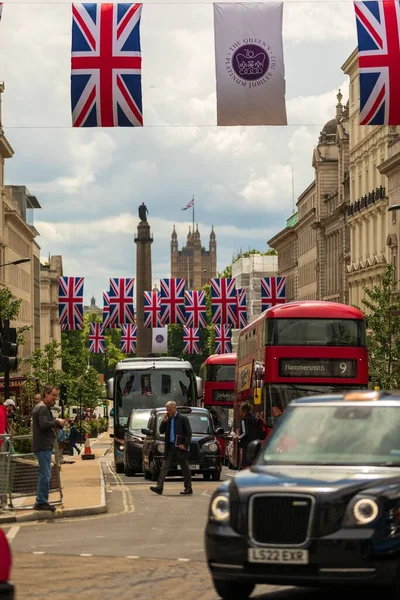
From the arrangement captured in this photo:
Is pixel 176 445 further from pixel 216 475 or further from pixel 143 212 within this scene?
pixel 143 212

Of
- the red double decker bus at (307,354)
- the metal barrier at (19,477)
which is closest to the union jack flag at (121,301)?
the red double decker bus at (307,354)

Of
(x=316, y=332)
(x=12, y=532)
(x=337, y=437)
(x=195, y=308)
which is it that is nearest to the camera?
(x=337, y=437)

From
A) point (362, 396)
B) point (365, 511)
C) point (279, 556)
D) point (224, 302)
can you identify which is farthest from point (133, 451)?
point (224, 302)

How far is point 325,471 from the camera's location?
38.1ft

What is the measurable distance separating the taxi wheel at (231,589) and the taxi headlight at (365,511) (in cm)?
122

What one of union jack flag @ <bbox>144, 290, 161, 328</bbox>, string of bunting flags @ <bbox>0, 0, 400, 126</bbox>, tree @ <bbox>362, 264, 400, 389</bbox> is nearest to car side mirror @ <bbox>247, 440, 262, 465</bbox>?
string of bunting flags @ <bbox>0, 0, 400, 126</bbox>

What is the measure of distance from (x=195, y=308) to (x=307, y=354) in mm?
53096

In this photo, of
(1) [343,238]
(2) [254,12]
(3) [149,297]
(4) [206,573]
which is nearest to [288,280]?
(1) [343,238]

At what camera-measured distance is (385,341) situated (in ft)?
193

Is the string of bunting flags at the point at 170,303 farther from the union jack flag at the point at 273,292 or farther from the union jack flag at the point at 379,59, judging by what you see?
the union jack flag at the point at 379,59

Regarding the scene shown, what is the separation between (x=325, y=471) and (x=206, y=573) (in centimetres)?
243

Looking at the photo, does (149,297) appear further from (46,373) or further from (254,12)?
(254,12)

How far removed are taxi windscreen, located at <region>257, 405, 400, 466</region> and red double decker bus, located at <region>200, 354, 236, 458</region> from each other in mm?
40783

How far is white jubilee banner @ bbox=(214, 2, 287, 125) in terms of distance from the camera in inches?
1109
